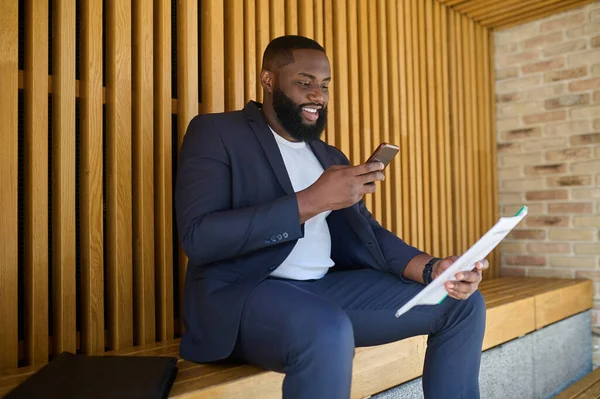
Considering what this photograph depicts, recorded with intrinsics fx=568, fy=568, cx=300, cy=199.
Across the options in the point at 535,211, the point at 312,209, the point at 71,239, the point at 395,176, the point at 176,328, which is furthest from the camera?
the point at 535,211

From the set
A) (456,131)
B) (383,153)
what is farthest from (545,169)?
(383,153)

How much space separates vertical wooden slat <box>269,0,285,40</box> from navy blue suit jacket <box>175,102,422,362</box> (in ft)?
3.32

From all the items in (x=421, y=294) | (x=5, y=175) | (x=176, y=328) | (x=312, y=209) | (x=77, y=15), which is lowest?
(x=176, y=328)

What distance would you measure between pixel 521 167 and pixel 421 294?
316cm

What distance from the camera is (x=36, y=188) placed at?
1.82m

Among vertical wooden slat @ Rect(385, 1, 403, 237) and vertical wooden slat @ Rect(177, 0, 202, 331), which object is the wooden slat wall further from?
vertical wooden slat @ Rect(385, 1, 403, 237)

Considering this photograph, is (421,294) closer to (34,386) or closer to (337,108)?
(34,386)

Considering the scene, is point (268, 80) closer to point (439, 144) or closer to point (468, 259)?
point (468, 259)

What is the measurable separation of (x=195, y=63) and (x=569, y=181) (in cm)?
276

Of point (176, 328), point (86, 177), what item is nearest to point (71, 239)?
point (86, 177)

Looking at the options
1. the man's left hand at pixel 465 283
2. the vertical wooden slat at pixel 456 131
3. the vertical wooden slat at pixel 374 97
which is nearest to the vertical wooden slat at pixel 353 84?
the vertical wooden slat at pixel 374 97

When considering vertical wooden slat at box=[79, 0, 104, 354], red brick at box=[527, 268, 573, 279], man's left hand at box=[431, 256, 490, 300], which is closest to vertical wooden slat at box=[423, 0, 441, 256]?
red brick at box=[527, 268, 573, 279]

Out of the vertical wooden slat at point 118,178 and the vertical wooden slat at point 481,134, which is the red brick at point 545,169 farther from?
the vertical wooden slat at point 118,178

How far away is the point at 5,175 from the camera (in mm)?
1756
